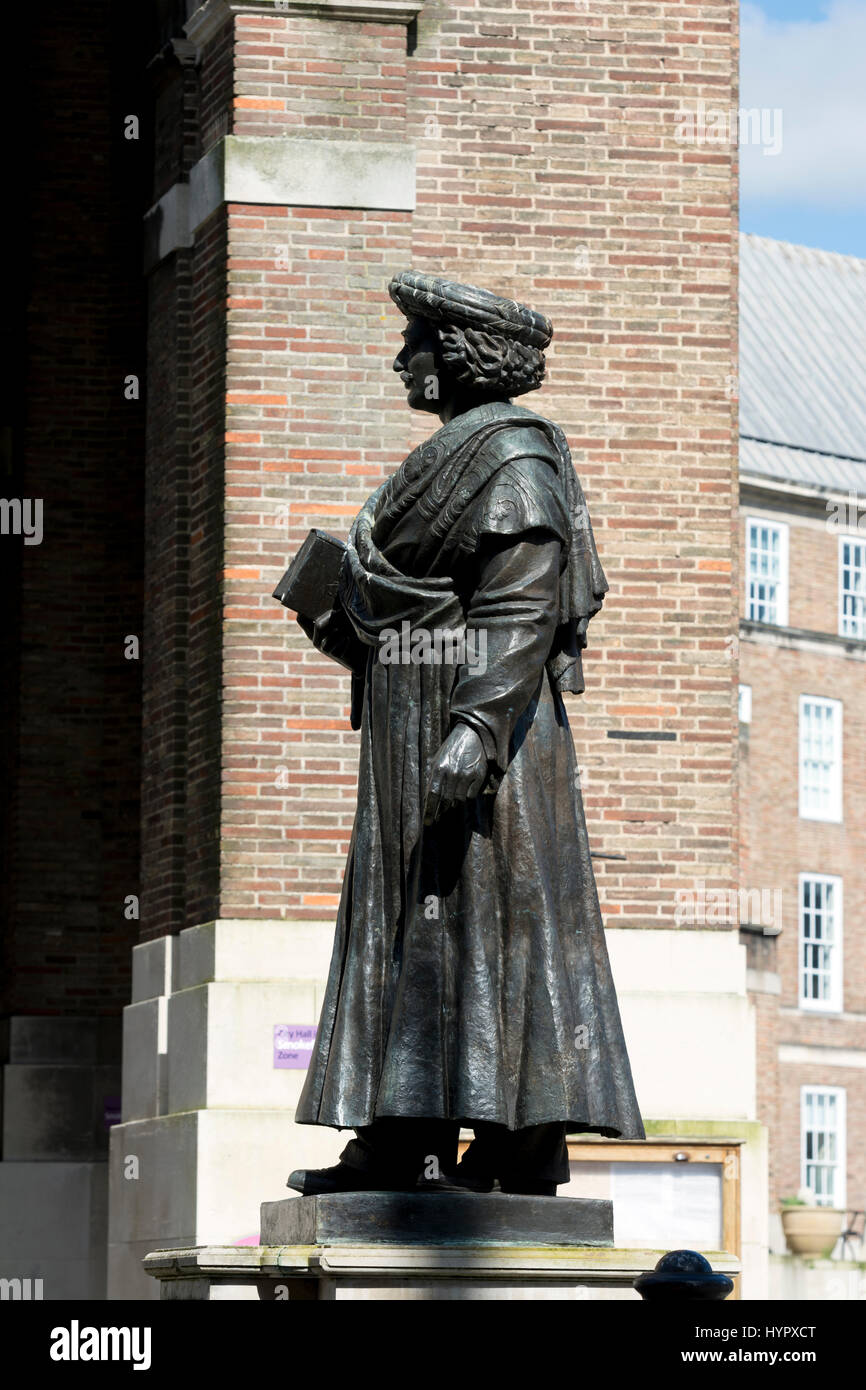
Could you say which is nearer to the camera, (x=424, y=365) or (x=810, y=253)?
(x=424, y=365)

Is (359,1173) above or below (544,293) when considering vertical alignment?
below

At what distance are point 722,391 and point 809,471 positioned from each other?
32.5m

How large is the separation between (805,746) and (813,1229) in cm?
1147

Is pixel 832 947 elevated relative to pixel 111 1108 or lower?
elevated

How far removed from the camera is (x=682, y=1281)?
5.54 m

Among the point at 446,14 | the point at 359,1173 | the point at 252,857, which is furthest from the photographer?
the point at 446,14

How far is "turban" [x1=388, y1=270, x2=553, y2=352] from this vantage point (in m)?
6.53

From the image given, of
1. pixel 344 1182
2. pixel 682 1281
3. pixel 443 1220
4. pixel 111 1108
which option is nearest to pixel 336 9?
pixel 111 1108

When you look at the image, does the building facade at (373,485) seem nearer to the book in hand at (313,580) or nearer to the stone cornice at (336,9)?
the stone cornice at (336,9)

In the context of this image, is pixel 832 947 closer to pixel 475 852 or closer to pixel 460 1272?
pixel 475 852

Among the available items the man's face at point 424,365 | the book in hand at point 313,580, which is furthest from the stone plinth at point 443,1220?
the man's face at point 424,365
